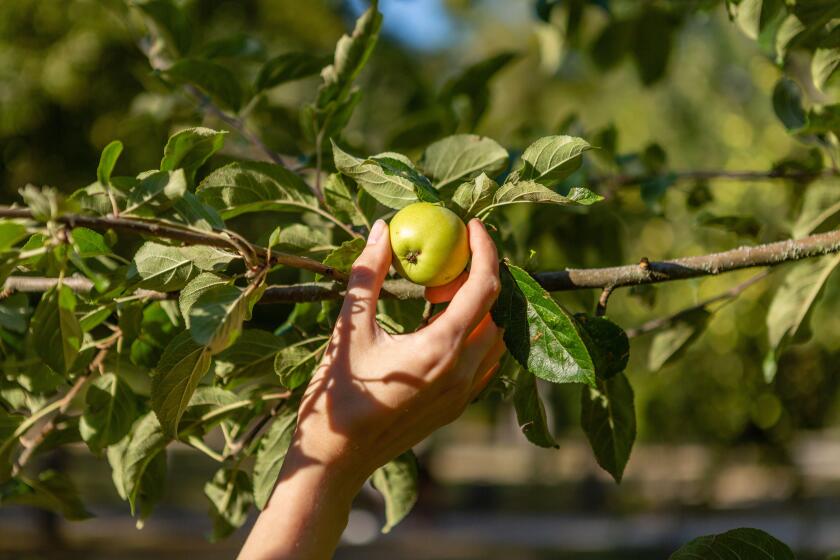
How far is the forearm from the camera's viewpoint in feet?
3.00

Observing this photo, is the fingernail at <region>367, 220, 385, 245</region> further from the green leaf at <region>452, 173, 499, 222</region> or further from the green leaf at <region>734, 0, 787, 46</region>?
the green leaf at <region>734, 0, 787, 46</region>

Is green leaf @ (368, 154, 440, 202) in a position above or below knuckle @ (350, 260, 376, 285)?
above

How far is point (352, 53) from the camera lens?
1348mm

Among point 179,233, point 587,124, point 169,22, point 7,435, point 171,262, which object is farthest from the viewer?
point 587,124

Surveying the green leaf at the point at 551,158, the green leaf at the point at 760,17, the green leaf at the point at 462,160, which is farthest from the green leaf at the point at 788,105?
the green leaf at the point at 551,158

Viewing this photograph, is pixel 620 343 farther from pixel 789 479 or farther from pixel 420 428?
pixel 789 479

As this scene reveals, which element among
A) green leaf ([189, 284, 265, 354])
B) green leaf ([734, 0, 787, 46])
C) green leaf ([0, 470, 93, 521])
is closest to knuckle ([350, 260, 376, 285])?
green leaf ([189, 284, 265, 354])

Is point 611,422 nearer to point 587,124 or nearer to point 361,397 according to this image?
point 361,397

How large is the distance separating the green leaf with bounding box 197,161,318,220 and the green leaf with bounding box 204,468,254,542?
50 centimetres

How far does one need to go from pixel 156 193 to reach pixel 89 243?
0.72 feet

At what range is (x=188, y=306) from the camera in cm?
100

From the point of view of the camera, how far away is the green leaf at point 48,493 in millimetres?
1387

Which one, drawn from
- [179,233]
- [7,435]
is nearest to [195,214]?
[179,233]

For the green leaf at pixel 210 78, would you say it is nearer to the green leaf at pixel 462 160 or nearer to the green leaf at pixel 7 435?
the green leaf at pixel 462 160
